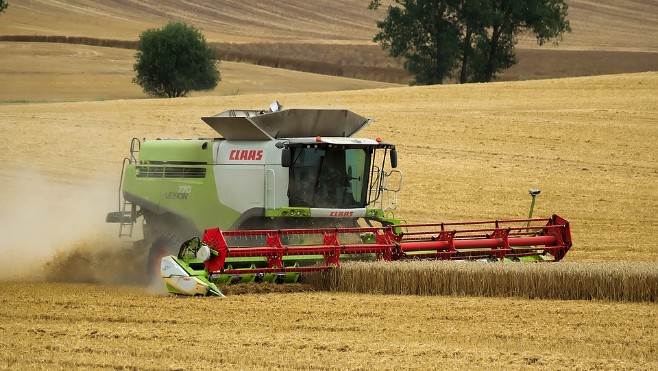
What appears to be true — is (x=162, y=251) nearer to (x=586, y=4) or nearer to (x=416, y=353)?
(x=416, y=353)

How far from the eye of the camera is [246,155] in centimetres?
1470

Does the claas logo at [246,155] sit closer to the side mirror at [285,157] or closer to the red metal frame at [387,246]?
the side mirror at [285,157]

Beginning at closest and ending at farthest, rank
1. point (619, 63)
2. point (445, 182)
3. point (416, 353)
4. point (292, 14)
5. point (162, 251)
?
point (416, 353) → point (162, 251) → point (445, 182) → point (619, 63) → point (292, 14)

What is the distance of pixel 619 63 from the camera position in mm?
58719

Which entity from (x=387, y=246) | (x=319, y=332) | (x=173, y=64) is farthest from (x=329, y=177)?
(x=173, y=64)

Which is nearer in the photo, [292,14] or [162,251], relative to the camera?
[162,251]

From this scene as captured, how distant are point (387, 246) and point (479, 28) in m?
43.9

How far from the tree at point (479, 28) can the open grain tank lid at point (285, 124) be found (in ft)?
135

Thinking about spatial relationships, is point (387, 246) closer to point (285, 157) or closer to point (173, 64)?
point (285, 157)

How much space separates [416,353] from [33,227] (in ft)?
35.2

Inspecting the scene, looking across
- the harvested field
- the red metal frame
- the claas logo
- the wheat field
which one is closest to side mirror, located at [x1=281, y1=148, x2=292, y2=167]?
the claas logo

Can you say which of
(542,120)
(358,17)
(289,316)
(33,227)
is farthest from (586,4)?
(289,316)

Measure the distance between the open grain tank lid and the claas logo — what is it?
21cm

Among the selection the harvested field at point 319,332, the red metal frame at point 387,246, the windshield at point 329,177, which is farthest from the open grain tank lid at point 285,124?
the harvested field at point 319,332
